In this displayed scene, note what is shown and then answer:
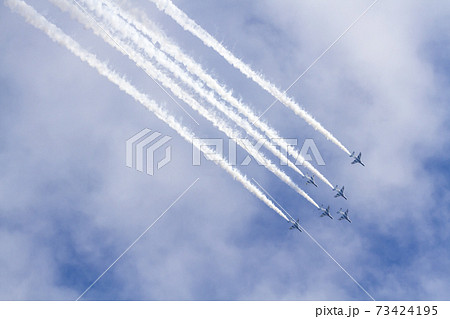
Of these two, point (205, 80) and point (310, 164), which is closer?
point (205, 80)

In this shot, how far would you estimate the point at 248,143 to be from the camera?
57969mm

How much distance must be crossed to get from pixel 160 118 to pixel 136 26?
26.9ft

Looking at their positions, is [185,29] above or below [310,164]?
below

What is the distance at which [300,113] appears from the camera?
61906 mm

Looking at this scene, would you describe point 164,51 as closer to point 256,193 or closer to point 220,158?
point 220,158

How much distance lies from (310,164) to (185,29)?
68.0 ft

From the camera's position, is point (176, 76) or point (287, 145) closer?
point (176, 76)

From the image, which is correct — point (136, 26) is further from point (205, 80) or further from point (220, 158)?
point (220, 158)
